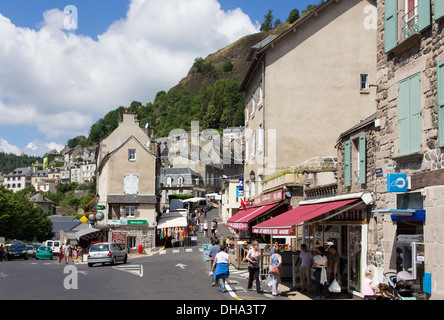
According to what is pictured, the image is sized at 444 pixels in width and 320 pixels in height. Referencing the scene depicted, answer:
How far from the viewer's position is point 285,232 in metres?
15.7

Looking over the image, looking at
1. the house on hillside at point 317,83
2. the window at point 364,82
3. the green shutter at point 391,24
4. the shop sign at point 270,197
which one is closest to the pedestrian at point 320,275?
the green shutter at point 391,24

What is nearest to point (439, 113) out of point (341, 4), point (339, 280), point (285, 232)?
point (285, 232)

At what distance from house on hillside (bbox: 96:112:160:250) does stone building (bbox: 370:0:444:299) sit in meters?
34.2

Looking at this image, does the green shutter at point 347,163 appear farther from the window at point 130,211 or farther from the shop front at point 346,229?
the window at point 130,211

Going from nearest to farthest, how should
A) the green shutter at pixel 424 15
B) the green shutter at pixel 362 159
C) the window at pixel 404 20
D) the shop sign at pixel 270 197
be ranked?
the green shutter at pixel 424 15
the window at pixel 404 20
the green shutter at pixel 362 159
the shop sign at pixel 270 197

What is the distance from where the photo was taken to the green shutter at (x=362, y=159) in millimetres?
14930

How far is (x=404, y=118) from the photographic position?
40.6ft

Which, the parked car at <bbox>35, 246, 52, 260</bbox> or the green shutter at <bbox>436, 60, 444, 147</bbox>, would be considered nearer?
the green shutter at <bbox>436, 60, 444, 147</bbox>

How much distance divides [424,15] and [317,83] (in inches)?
647

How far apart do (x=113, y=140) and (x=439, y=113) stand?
49281 millimetres

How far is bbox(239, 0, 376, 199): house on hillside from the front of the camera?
27828 mm

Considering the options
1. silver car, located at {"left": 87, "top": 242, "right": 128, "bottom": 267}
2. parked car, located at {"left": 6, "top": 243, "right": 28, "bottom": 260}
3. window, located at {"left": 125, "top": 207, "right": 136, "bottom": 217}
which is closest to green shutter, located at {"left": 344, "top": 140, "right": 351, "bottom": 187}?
silver car, located at {"left": 87, "top": 242, "right": 128, "bottom": 267}

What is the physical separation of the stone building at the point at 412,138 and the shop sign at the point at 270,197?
948cm

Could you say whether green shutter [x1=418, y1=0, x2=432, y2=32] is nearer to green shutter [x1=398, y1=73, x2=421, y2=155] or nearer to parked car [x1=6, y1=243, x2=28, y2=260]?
green shutter [x1=398, y1=73, x2=421, y2=155]
